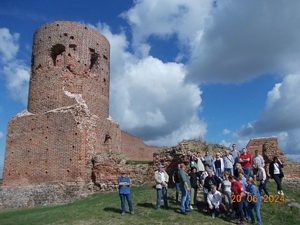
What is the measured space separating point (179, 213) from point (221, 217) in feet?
3.85

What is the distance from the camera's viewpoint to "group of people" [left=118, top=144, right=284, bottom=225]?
777cm

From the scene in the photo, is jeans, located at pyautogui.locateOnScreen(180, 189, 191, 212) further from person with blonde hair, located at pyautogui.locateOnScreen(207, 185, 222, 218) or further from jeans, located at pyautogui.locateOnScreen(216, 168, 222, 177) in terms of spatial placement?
jeans, located at pyautogui.locateOnScreen(216, 168, 222, 177)

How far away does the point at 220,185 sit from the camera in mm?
8352

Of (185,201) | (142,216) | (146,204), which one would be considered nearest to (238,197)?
(185,201)

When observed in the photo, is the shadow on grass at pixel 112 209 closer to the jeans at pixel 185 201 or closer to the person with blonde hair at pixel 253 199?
the jeans at pixel 185 201

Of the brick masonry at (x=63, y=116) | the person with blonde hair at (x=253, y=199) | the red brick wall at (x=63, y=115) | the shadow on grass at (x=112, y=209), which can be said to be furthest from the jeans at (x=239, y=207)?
the red brick wall at (x=63, y=115)

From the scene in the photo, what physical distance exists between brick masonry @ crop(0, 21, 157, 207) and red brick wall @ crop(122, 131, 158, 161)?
1063 cm

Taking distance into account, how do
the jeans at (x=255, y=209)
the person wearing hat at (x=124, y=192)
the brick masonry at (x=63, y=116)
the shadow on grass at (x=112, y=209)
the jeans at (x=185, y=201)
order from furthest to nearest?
the brick masonry at (x=63, y=116) < the shadow on grass at (x=112, y=209) < the person wearing hat at (x=124, y=192) < the jeans at (x=185, y=201) < the jeans at (x=255, y=209)

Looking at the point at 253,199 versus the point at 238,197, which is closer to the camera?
the point at 253,199

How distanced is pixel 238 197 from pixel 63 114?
29.3 ft

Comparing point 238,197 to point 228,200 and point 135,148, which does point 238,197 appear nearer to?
point 228,200

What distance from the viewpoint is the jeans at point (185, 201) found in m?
8.21

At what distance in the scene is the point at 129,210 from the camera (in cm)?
866

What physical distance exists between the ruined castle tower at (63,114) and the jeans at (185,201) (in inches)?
238
